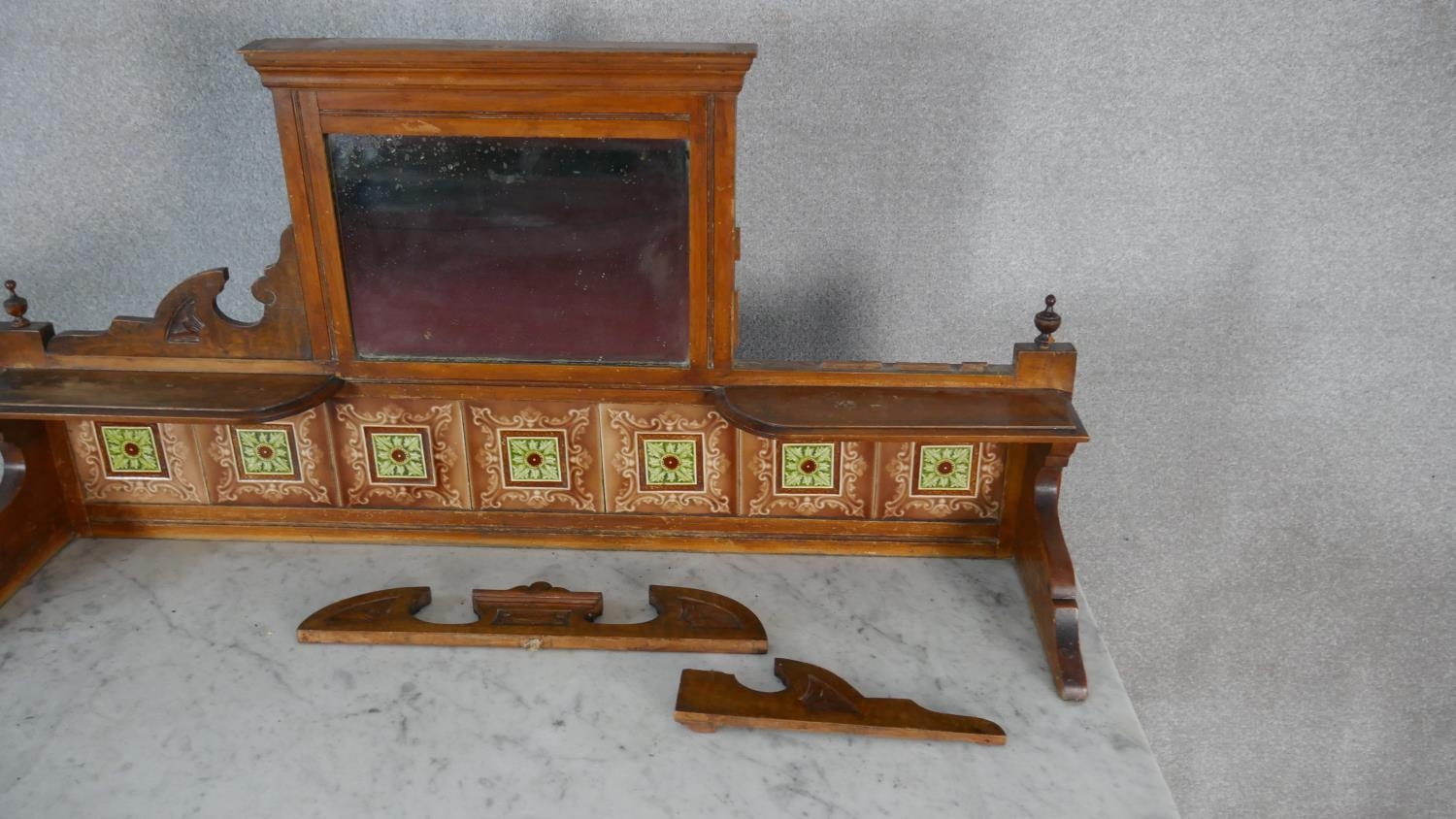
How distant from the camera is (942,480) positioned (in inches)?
62.9

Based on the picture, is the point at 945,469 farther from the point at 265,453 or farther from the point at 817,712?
the point at 265,453

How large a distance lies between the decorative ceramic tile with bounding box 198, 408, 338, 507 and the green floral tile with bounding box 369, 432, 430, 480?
0.23 ft

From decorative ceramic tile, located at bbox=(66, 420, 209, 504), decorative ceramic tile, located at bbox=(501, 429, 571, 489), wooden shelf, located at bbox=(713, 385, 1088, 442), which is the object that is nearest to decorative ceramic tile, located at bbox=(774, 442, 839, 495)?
wooden shelf, located at bbox=(713, 385, 1088, 442)

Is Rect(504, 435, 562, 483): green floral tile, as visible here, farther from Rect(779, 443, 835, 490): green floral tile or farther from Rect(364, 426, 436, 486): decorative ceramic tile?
Rect(779, 443, 835, 490): green floral tile

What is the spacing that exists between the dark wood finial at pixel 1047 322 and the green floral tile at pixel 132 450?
1.27 m

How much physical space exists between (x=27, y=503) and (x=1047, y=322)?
1449mm

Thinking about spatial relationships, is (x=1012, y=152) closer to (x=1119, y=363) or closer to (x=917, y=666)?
(x=1119, y=363)

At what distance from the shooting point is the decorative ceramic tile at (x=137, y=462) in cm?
161

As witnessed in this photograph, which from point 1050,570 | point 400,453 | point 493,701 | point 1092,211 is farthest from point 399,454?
point 1092,211

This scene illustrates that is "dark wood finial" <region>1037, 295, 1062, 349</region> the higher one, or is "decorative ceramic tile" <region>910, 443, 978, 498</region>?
"dark wood finial" <region>1037, 295, 1062, 349</region>

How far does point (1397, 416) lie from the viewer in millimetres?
1947

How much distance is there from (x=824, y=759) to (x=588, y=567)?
0.50 m

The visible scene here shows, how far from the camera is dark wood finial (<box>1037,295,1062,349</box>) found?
146cm

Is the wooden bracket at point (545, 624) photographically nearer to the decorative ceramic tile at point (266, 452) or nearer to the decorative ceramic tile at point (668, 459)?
the decorative ceramic tile at point (668, 459)
